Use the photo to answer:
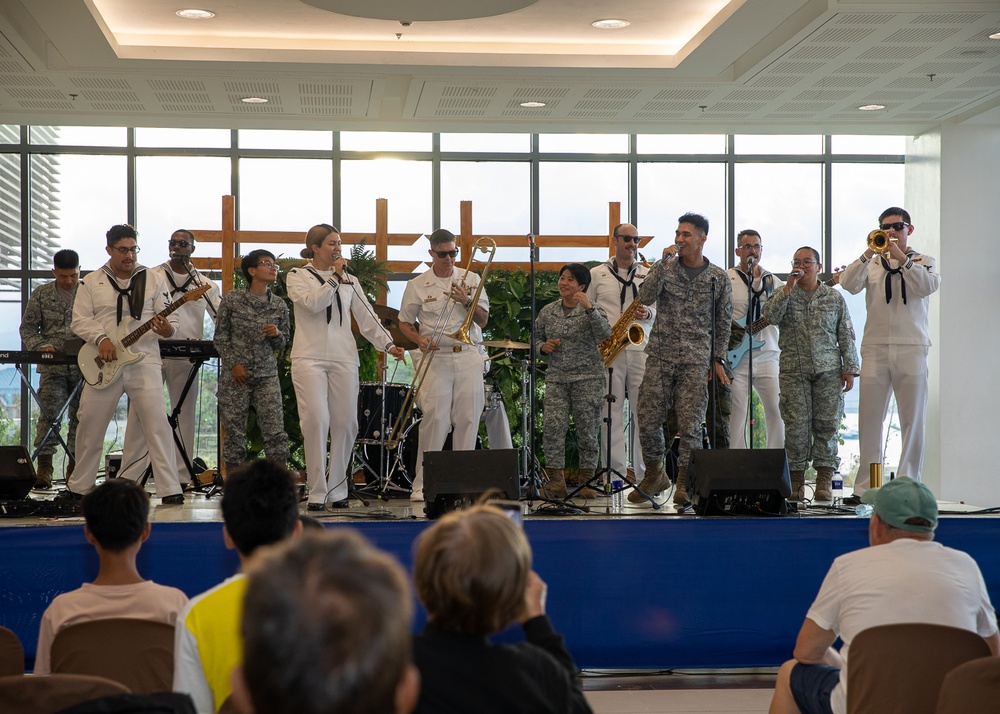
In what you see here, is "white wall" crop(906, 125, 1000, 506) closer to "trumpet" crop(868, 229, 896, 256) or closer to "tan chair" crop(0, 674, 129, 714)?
"trumpet" crop(868, 229, 896, 256)

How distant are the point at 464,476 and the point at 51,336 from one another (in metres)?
4.13

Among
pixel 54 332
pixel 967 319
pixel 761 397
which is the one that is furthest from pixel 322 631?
pixel 967 319

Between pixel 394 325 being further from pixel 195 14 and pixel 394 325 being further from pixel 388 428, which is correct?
pixel 195 14

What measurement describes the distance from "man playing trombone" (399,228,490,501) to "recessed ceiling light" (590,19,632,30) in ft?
7.04

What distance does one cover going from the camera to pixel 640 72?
7.97m

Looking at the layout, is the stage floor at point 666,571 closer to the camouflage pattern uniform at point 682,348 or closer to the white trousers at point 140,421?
the camouflage pattern uniform at point 682,348

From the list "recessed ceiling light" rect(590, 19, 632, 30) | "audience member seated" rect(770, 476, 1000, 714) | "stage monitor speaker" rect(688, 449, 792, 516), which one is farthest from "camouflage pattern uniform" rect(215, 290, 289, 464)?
"audience member seated" rect(770, 476, 1000, 714)

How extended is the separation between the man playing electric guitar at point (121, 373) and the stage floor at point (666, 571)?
5.20 feet

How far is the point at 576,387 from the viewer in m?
6.91

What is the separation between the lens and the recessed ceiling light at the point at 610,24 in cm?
753

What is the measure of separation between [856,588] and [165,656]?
76.3 inches

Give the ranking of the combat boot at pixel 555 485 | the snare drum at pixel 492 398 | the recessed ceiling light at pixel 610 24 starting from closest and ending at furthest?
the combat boot at pixel 555 485, the recessed ceiling light at pixel 610 24, the snare drum at pixel 492 398

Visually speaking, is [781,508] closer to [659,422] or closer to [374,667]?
[659,422]

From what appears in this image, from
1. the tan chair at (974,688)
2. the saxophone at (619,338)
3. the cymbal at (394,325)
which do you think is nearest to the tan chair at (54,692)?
the tan chair at (974,688)
